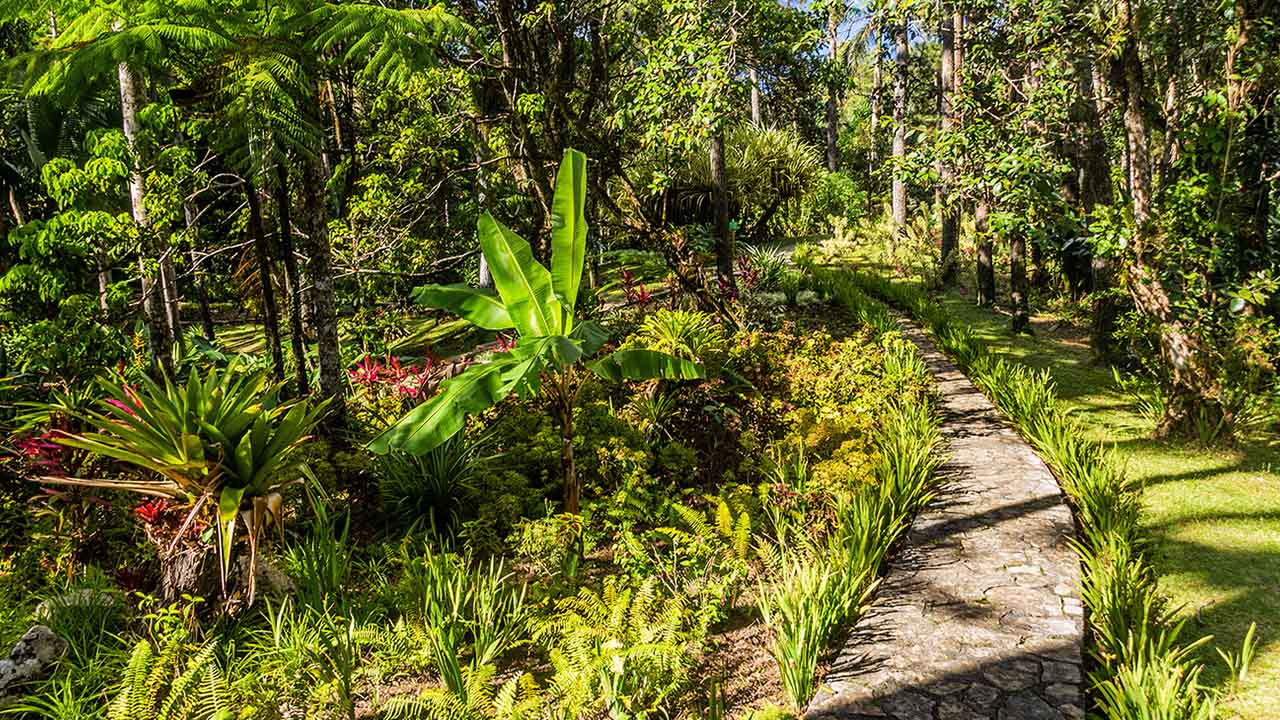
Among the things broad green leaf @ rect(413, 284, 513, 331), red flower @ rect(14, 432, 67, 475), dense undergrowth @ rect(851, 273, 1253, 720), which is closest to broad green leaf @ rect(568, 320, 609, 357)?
broad green leaf @ rect(413, 284, 513, 331)

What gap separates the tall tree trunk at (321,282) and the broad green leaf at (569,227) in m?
2.10

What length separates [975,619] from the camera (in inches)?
157

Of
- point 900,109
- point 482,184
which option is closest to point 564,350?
point 482,184

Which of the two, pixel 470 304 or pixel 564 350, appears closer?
pixel 564 350

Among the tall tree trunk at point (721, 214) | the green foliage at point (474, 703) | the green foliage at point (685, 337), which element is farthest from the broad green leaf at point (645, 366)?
the tall tree trunk at point (721, 214)

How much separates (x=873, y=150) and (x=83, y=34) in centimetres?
2669

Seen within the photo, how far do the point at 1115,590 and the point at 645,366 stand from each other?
3137mm

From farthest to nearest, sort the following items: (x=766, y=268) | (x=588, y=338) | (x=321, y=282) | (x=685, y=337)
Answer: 1. (x=766, y=268)
2. (x=685, y=337)
3. (x=321, y=282)
4. (x=588, y=338)

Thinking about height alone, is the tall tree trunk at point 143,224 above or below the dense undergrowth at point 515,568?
above

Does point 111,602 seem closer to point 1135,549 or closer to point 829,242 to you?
point 1135,549

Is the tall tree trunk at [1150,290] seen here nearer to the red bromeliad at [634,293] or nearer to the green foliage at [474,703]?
the red bromeliad at [634,293]

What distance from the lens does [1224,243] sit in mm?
6414

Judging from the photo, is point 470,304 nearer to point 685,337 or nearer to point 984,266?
point 685,337

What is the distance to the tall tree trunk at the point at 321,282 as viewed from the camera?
569 cm
